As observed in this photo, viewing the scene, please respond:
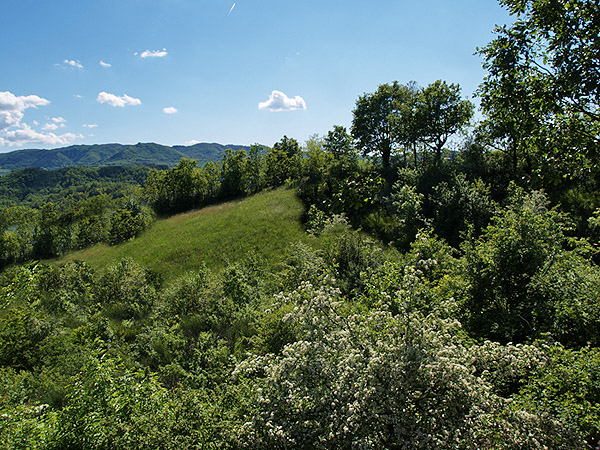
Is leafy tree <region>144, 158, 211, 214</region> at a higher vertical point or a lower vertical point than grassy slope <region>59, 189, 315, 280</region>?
higher

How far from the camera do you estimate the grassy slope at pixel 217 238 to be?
1080 inches

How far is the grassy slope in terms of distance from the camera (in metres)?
27.4

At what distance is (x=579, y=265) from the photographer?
11.7 metres

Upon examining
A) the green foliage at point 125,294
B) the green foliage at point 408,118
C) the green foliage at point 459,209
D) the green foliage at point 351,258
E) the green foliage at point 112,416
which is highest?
the green foliage at point 408,118

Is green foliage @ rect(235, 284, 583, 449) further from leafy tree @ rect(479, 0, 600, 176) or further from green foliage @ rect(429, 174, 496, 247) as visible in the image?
green foliage @ rect(429, 174, 496, 247)

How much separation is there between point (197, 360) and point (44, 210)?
160 feet

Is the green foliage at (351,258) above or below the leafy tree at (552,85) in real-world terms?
below

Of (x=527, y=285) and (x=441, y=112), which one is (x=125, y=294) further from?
(x=441, y=112)

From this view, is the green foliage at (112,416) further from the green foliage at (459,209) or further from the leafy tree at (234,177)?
the leafy tree at (234,177)

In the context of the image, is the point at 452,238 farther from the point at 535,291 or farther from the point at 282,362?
the point at 282,362

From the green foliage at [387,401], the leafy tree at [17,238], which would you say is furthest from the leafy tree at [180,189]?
the green foliage at [387,401]

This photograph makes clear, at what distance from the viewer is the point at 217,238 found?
30.9 m

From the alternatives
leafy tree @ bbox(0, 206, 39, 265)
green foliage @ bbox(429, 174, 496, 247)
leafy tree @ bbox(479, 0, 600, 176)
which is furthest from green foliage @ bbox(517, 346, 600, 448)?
leafy tree @ bbox(0, 206, 39, 265)

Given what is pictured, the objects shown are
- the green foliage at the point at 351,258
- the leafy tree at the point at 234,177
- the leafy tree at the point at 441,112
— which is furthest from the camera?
the leafy tree at the point at 234,177
